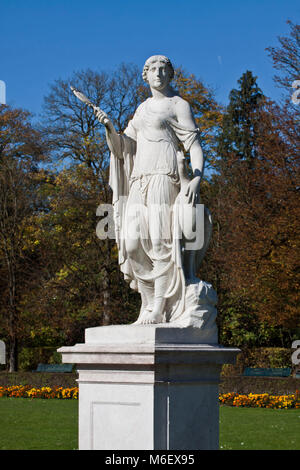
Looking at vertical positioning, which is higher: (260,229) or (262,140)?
(262,140)

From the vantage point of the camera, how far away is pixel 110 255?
2277 cm

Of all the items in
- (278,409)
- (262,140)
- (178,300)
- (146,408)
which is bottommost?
(278,409)

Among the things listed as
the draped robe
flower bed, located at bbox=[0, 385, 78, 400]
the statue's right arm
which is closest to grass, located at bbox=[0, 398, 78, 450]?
flower bed, located at bbox=[0, 385, 78, 400]

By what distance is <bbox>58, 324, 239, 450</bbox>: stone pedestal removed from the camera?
6418mm

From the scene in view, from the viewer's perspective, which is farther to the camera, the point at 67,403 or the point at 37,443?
the point at 67,403

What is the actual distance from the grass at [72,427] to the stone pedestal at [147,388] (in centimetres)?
416

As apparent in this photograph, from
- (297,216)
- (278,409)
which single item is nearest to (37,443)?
(278,409)

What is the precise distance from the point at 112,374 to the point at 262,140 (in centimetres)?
1561

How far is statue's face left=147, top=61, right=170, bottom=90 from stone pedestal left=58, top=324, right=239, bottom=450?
250 centimetres

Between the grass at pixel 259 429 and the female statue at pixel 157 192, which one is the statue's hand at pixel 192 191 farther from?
the grass at pixel 259 429

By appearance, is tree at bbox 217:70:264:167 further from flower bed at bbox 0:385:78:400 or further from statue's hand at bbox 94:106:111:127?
statue's hand at bbox 94:106:111:127

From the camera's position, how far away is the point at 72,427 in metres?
13.0
